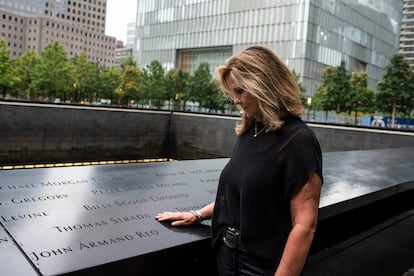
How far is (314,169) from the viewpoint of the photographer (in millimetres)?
1758

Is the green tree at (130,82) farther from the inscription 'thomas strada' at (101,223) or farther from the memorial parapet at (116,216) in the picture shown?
the inscription 'thomas strada' at (101,223)

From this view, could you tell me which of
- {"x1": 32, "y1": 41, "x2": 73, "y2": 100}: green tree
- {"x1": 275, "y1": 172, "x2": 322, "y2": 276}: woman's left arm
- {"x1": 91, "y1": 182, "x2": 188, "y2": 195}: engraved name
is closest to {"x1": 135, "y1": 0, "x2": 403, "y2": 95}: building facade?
{"x1": 32, "y1": 41, "x2": 73, "y2": 100}: green tree

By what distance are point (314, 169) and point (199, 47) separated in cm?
6951

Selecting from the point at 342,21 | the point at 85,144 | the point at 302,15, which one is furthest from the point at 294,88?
the point at 342,21

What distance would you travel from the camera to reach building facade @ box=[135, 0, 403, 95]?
57.8 meters

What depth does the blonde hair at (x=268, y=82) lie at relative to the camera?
1877mm

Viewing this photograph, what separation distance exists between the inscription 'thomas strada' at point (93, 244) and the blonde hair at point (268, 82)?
968 millimetres

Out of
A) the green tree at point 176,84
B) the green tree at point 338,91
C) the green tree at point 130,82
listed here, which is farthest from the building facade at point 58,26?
the green tree at point 338,91

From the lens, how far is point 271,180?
1825 mm

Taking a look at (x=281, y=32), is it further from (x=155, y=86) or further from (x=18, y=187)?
(x=18, y=187)

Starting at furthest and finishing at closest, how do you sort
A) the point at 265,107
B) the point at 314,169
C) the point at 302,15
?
the point at 302,15, the point at 265,107, the point at 314,169

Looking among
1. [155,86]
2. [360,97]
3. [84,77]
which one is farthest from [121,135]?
[84,77]

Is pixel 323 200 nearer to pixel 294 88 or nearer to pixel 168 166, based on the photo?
pixel 294 88

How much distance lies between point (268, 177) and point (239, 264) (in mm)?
500
